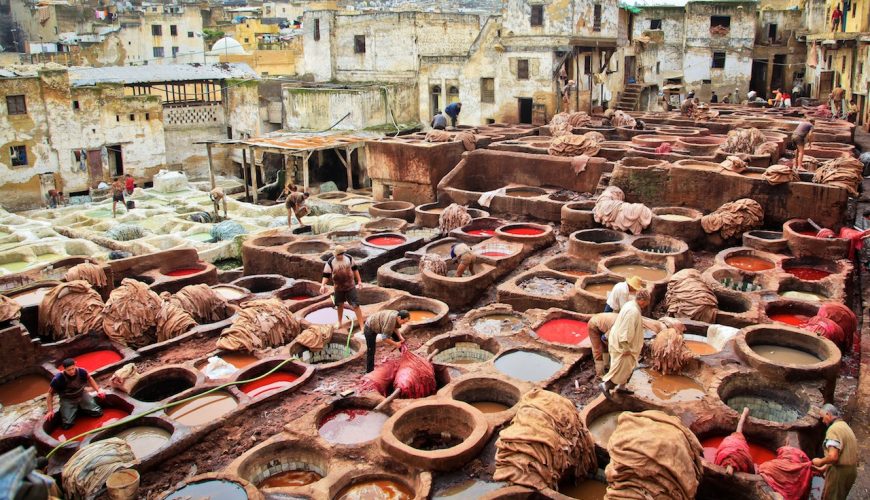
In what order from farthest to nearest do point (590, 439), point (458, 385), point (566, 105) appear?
point (566, 105)
point (458, 385)
point (590, 439)

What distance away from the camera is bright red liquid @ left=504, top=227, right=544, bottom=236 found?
14.4m

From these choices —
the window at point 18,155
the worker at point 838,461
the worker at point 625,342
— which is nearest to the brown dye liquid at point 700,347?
the worker at point 625,342

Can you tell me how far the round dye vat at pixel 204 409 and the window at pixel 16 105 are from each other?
22288mm

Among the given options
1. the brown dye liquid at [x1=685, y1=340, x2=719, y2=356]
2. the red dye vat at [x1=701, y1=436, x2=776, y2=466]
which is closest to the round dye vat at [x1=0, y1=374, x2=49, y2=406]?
the red dye vat at [x1=701, y1=436, x2=776, y2=466]

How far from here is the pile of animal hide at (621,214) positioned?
43.2ft

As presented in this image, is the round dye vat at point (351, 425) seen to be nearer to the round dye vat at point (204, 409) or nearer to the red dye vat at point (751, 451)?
the round dye vat at point (204, 409)

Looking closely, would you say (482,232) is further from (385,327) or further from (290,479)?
→ (290,479)

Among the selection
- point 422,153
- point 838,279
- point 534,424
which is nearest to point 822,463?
point 534,424

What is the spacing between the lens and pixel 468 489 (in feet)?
21.6

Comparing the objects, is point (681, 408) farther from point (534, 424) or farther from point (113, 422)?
point (113, 422)

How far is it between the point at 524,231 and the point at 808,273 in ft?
17.4

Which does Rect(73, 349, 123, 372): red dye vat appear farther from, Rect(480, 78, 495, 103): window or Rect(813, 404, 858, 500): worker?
Rect(480, 78, 495, 103): window

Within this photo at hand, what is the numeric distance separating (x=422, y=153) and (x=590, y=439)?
469 inches

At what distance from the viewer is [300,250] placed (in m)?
14.5
